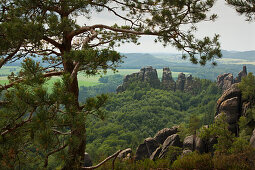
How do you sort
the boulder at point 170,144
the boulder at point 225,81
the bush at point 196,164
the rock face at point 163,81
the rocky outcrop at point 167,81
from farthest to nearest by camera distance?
1. the rocky outcrop at point 167,81
2. the rock face at point 163,81
3. the boulder at point 225,81
4. the boulder at point 170,144
5. the bush at point 196,164

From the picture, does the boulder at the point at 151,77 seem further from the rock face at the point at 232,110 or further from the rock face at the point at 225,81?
the rock face at the point at 232,110

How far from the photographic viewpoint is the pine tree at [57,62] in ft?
8.34

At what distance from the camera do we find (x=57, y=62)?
220 inches

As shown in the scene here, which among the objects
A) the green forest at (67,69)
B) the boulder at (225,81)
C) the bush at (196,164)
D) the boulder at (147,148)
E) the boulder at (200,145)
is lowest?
the boulder at (147,148)

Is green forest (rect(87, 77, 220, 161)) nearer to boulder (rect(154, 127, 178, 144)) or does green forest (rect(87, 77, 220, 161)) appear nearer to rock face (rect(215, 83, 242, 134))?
boulder (rect(154, 127, 178, 144))

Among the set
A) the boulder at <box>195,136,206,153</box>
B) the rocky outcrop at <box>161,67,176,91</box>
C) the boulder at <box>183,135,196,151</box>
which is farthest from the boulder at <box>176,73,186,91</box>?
the boulder at <box>195,136,206,153</box>

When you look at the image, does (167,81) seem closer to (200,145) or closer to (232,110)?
(232,110)

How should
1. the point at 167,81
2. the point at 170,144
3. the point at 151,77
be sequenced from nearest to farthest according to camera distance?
the point at 170,144, the point at 167,81, the point at 151,77

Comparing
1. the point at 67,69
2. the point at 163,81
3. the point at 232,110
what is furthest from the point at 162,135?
the point at 163,81

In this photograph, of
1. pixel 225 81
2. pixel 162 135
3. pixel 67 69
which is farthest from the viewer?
pixel 225 81

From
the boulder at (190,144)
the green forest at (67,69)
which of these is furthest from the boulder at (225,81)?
the green forest at (67,69)

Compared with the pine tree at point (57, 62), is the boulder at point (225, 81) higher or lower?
lower


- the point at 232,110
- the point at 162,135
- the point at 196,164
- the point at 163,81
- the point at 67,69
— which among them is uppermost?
the point at 67,69

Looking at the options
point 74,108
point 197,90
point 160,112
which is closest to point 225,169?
point 74,108
